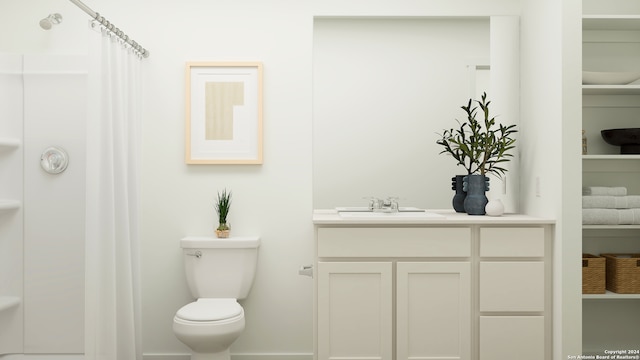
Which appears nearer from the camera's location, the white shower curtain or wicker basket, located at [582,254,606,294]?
the white shower curtain

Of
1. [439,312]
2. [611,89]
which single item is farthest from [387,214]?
[611,89]

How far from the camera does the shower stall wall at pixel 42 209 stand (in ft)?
7.91

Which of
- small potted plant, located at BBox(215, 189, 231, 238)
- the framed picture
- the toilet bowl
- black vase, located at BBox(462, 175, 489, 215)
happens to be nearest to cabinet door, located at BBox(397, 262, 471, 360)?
black vase, located at BBox(462, 175, 489, 215)

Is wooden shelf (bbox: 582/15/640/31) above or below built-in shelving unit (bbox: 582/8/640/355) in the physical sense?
above

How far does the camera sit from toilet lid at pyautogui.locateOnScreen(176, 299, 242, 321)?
8.74 ft

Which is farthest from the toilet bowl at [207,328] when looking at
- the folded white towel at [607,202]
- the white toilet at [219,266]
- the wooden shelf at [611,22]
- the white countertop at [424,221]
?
the wooden shelf at [611,22]

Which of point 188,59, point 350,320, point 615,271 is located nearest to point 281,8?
point 188,59

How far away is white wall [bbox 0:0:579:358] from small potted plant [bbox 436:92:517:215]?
67 cm

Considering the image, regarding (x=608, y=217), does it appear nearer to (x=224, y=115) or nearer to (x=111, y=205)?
(x=224, y=115)

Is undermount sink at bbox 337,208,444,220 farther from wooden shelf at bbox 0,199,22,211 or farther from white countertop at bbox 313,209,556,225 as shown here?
wooden shelf at bbox 0,199,22,211

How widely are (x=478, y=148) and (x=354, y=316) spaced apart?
120 centimetres

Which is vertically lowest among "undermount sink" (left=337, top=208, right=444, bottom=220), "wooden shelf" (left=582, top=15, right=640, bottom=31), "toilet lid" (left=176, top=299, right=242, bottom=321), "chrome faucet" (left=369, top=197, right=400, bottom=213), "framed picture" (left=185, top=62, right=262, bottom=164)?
"toilet lid" (left=176, top=299, right=242, bottom=321)

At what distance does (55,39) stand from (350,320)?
1929mm

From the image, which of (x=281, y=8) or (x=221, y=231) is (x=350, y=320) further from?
(x=281, y=8)
